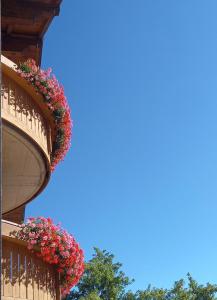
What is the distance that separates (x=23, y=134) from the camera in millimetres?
8945

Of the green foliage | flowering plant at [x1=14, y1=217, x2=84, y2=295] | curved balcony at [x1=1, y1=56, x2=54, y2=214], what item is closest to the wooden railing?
curved balcony at [x1=1, y1=56, x2=54, y2=214]

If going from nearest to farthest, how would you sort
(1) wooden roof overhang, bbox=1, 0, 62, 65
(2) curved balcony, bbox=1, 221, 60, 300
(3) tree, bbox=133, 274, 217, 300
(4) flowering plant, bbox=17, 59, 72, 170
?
(2) curved balcony, bbox=1, 221, 60, 300
(4) flowering plant, bbox=17, 59, 72, 170
(1) wooden roof overhang, bbox=1, 0, 62, 65
(3) tree, bbox=133, 274, 217, 300

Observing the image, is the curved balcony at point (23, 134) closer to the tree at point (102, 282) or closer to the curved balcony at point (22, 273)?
the curved balcony at point (22, 273)

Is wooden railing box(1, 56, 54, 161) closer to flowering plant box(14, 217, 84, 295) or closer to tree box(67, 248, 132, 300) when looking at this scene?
flowering plant box(14, 217, 84, 295)

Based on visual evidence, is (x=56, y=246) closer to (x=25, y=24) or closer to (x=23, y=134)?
(x=23, y=134)

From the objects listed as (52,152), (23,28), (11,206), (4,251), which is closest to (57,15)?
(23,28)

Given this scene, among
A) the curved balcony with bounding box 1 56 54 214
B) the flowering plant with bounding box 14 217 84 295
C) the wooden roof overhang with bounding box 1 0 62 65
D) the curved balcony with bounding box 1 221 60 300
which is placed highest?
the wooden roof overhang with bounding box 1 0 62 65

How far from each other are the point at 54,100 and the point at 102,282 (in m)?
43.5

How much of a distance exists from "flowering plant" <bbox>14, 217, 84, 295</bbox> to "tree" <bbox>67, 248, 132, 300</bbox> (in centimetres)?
4063

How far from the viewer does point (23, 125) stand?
8.92 meters

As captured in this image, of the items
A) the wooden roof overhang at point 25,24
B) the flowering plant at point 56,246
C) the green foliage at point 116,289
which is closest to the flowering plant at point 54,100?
the flowering plant at point 56,246

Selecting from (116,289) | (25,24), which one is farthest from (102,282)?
(25,24)

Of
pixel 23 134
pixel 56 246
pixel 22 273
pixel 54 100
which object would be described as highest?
pixel 54 100

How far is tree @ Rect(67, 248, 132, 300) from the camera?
166 feet
